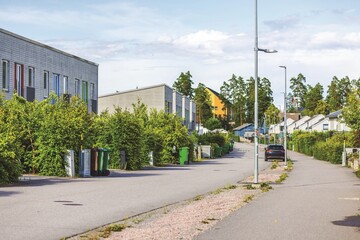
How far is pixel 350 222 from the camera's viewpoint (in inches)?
531

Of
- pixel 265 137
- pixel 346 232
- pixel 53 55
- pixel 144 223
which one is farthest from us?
pixel 265 137

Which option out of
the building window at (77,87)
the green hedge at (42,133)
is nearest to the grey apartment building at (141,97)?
the building window at (77,87)

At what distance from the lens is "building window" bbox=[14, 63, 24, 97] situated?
42.2 metres

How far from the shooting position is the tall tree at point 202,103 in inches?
6752

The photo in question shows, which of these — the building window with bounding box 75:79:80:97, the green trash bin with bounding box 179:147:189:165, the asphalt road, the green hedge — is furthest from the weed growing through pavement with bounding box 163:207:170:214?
the building window with bounding box 75:79:80:97

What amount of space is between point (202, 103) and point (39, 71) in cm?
12702

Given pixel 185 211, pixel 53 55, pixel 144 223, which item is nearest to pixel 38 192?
pixel 185 211

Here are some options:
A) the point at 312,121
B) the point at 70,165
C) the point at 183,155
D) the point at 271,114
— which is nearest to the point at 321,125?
the point at 312,121

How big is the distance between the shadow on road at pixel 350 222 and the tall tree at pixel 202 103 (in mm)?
155045

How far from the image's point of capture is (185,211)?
1538 centimetres

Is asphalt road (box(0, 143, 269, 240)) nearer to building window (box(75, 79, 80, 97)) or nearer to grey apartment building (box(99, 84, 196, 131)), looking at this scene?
building window (box(75, 79, 80, 97))

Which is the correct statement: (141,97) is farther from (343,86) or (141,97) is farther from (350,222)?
(343,86)

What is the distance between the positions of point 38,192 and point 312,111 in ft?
543

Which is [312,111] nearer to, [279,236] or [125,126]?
[125,126]
